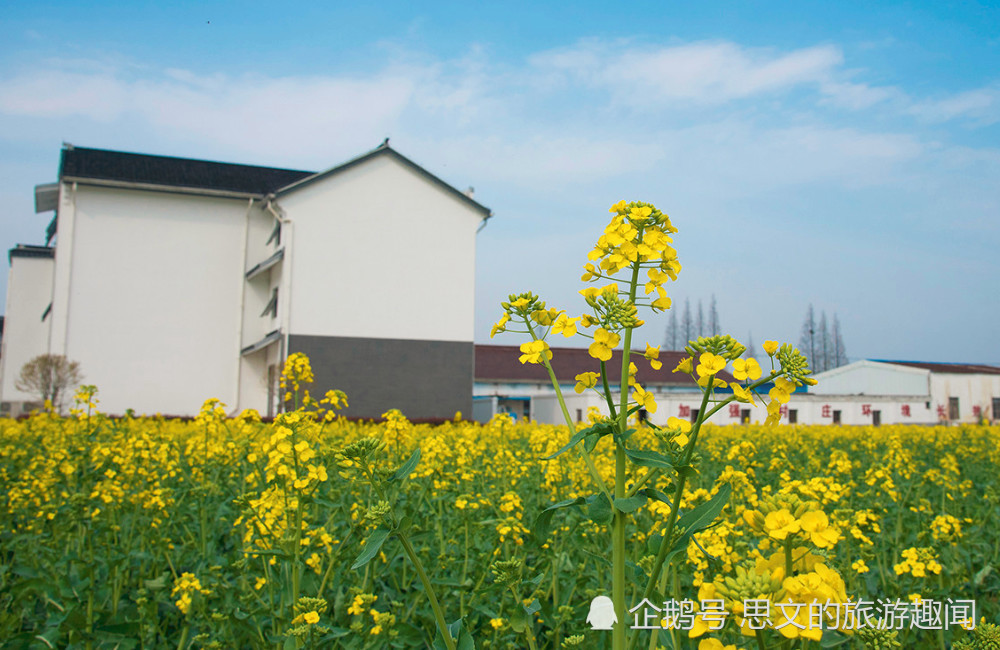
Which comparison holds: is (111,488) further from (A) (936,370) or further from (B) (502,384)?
(A) (936,370)

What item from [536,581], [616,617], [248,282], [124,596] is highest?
[248,282]

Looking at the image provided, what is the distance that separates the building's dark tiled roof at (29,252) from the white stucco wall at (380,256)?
42.5 feet

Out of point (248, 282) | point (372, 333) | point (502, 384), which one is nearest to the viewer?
point (372, 333)

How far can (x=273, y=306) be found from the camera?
22656 mm

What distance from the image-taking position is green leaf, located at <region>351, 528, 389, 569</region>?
3.59ft

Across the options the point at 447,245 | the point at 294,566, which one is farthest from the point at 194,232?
the point at 294,566

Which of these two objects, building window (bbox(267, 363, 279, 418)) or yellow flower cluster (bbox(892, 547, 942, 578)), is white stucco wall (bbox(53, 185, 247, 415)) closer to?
building window (bbox(267, 363, 279, 418))

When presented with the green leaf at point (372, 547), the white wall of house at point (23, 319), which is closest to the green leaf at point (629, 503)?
the green leaf at point (372, 547)

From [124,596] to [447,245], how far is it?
2054 cm

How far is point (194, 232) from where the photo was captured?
23516 millimetres

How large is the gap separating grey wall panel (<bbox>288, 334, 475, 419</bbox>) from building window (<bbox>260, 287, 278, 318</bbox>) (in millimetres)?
1657

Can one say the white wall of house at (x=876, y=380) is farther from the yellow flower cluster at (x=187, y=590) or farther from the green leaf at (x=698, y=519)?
the green leaf at (x=698, y=519)

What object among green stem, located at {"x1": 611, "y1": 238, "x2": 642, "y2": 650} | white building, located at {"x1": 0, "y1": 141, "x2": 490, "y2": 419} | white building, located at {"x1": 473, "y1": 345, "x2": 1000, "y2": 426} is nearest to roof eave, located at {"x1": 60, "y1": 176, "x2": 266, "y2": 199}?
white building, located at {"x1": 0, "y1": 141, "x2": 490, "y2": 419}

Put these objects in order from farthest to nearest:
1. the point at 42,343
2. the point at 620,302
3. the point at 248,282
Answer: the point at 42,343
the point at 248,282
the point at 620,302
